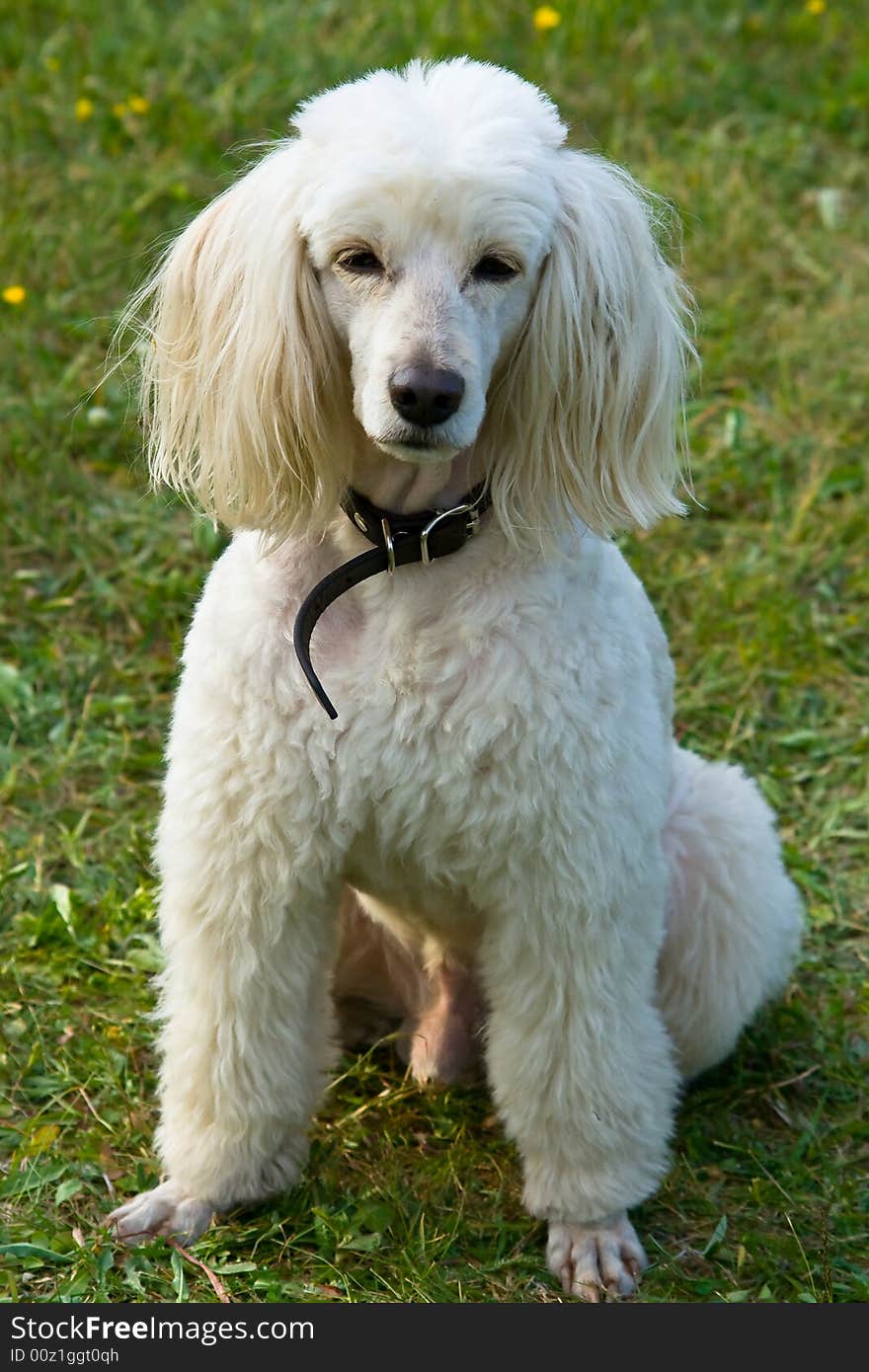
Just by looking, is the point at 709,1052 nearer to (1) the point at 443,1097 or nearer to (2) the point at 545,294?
(1) the point at 443,1097

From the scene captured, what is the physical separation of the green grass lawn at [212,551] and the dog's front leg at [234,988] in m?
0.08

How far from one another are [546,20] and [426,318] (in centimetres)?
361

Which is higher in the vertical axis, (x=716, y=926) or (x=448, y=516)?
(x=448, y=516)

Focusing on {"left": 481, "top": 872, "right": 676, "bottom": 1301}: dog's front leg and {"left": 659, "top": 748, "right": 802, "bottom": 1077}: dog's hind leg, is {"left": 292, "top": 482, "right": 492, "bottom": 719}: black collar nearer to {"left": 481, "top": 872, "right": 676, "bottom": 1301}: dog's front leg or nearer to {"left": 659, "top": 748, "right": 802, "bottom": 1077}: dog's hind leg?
{"left": 481, "top": 872, "right": 676, "bottom": 1301}: dog's front leg

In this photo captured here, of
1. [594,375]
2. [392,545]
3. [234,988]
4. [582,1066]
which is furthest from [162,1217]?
[594,375]

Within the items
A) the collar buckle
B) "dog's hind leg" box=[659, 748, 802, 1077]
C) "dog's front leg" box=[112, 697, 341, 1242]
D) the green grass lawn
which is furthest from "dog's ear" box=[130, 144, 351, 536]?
"dog's hind leg" box=[659, 748, 802, 1077]

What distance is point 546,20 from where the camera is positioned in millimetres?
5332

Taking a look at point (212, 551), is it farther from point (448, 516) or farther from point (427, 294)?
point (427, 294)

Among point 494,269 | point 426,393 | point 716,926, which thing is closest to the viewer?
point 426,393

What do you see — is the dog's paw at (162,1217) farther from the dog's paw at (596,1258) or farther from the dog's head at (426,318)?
the dog's head at (426,318)

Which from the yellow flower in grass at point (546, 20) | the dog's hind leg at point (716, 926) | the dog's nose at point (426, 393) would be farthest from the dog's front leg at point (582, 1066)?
the yellow flower in grass at point (546, 20)

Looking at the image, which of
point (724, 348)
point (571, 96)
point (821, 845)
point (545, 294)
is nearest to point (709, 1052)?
point (821, 845)

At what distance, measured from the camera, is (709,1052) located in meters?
2.95
